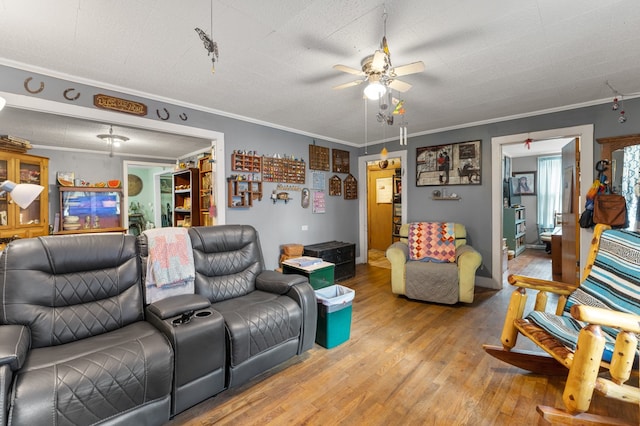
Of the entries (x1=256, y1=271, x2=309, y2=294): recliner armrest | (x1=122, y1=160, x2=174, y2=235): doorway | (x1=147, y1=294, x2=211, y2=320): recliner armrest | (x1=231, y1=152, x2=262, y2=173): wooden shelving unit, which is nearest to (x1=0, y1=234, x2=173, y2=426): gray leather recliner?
(x1=147, y1=294, x2=211, y2=320): recliner armrest

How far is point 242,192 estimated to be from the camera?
3.75 m

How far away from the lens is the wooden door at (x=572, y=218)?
340 centimetres

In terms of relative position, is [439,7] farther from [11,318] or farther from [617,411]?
[11,318]

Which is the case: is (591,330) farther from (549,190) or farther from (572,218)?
(549,190)

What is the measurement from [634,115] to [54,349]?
5.47 meters

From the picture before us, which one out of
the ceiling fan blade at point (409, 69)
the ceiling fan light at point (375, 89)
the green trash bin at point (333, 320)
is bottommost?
the green trash bin at point (333, 320)

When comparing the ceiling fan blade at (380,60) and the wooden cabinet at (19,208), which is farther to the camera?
the wooden cabinet at (19,208)

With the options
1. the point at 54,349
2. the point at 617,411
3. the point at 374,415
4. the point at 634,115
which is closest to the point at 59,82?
the point at 54,349

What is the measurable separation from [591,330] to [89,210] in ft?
22.2

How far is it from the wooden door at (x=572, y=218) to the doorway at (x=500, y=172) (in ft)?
0.28

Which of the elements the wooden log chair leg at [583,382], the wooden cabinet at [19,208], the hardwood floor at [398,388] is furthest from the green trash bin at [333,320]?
the wooden cabinet at [19,208]

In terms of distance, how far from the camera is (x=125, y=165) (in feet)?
18.9

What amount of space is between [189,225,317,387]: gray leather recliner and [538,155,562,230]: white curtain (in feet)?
23.1

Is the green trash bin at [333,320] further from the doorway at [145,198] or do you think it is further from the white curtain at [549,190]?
Result: the white curtain at [549,190]
